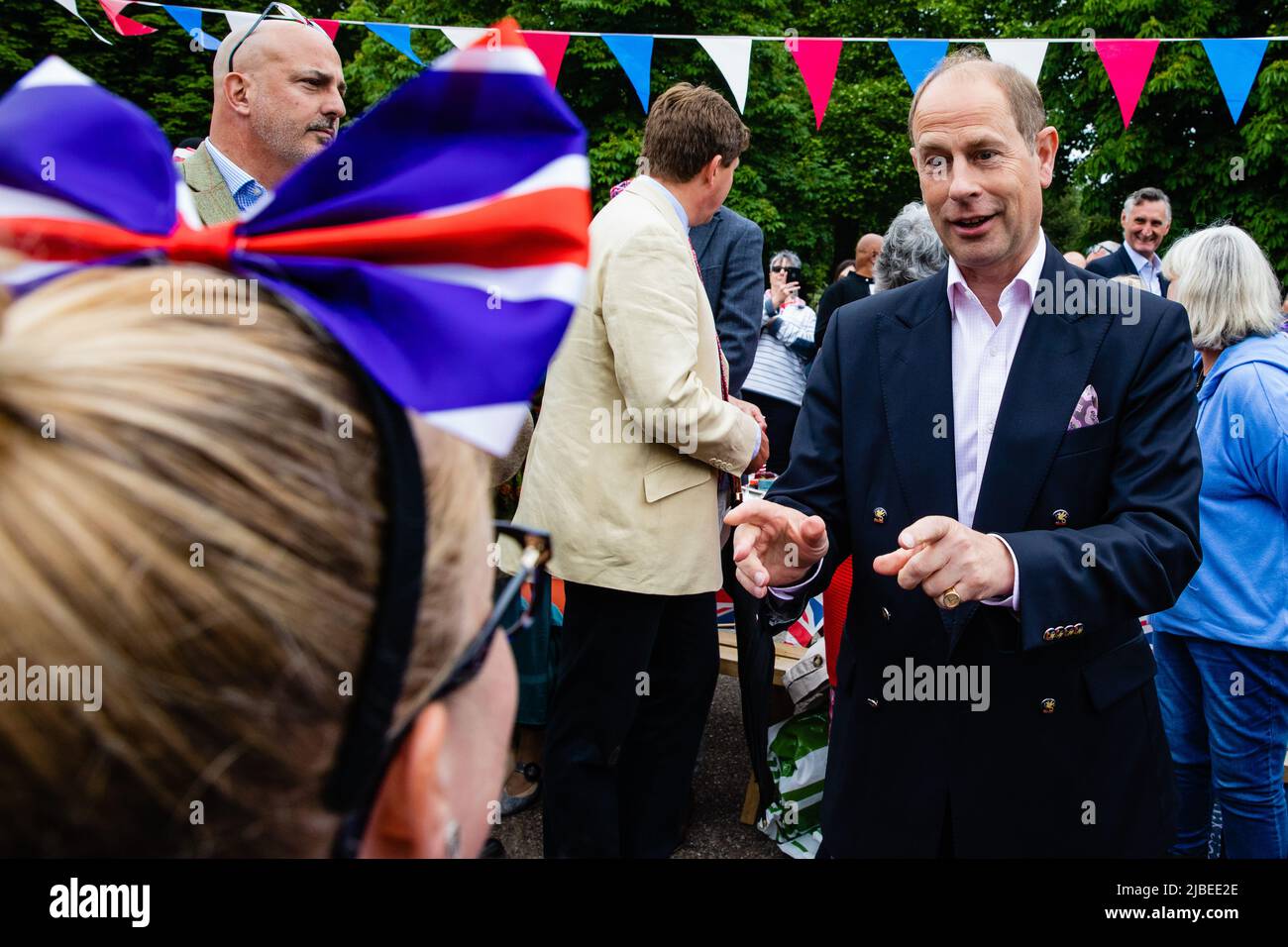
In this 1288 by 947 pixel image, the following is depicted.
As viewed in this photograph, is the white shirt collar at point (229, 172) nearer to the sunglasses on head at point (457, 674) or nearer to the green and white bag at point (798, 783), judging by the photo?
the sunglasses on head at point (457, 674)

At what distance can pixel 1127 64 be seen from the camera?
25.3ft

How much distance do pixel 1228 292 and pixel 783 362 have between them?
9.54 feet

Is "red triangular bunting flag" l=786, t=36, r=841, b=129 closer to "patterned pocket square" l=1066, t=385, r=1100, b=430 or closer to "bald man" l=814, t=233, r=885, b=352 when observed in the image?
"bald man" l=814, t=233, r=885, b=352

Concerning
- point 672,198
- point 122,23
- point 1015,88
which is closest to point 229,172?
point 672,198

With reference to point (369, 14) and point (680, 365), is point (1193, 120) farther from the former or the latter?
point (680, 365)

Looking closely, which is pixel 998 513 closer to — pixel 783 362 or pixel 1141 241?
pixel 783 362

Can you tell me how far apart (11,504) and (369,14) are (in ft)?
69.8

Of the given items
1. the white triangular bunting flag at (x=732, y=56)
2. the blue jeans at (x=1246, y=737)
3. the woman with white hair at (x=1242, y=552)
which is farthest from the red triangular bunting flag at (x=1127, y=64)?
the blue jeans at (x=1246, y=737)

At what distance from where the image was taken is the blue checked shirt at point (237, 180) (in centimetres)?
251

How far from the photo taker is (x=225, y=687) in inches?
23.6

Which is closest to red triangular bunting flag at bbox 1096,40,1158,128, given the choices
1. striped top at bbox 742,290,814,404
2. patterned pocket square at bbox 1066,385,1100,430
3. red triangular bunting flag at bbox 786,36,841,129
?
red triangular bunting flag at bbox 786,36,841,129

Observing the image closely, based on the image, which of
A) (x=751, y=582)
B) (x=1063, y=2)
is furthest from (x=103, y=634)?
(x=1063, y=2)

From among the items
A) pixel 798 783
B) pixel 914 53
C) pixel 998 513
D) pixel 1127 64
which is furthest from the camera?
pixel 914 53

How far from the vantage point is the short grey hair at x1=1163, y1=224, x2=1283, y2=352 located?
327cm
